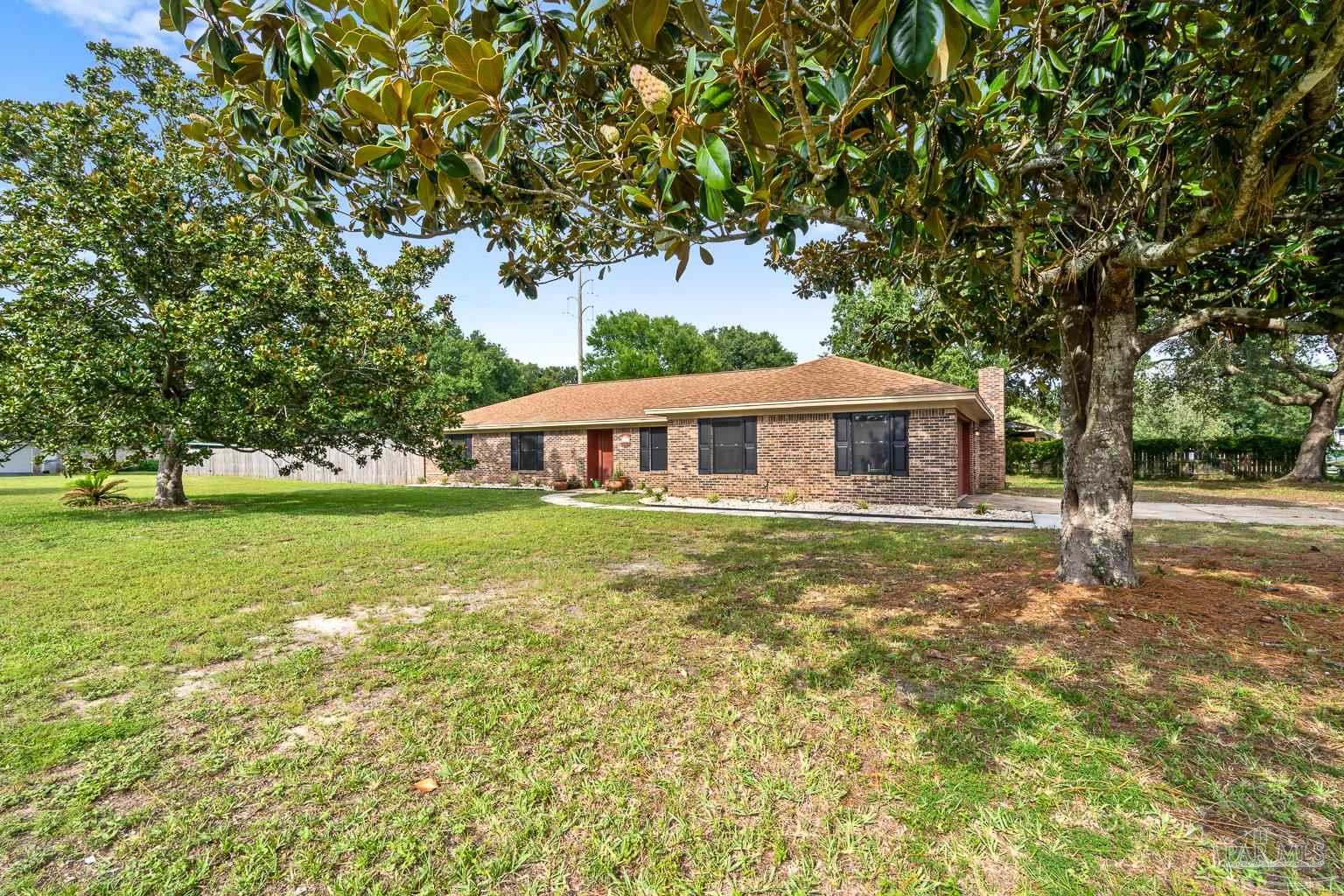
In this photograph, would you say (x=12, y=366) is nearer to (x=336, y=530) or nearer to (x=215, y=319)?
(x=215, y=319)

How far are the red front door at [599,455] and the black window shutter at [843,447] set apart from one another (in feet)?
27.5

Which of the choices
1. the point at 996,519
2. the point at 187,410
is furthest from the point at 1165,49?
the point at 187,410

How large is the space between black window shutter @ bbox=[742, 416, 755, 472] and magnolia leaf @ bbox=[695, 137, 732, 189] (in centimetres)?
1313

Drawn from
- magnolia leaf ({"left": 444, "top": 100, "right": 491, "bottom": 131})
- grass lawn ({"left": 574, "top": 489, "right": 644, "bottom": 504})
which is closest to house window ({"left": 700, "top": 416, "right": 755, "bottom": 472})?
grass lawn ({"left": 574, "top": 489, "right": 644, "bottom": 504})

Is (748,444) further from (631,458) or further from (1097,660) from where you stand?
(1097,660)

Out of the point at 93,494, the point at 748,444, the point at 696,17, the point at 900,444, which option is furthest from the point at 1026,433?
the point at 93,494

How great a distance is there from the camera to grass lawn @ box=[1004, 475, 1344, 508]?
14234 millimetres

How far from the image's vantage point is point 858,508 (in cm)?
1272

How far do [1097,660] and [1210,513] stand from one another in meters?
11.5

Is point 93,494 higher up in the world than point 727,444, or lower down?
lower down

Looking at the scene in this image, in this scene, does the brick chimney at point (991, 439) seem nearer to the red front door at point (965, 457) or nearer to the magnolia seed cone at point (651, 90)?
the red front door at point (965, 457)

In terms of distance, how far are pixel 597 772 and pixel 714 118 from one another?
→ 2862 millimetres

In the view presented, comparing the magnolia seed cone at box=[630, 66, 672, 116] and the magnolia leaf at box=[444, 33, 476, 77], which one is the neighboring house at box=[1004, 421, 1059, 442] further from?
the magnolia leaf at box=[444, 33, 476, 77]

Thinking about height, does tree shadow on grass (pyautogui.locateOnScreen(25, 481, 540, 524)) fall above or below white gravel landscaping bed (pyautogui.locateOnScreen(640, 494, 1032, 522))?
above
